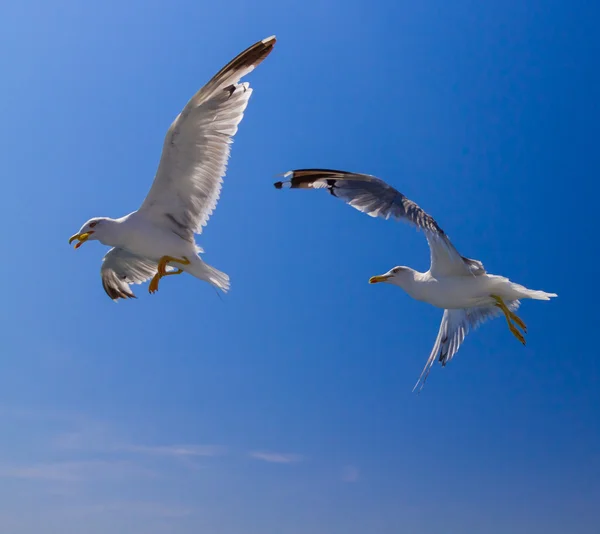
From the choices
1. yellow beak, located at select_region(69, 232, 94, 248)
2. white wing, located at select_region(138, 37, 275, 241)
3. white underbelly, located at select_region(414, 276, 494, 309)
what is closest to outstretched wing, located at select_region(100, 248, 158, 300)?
yellow beak, located at select_region(69, 232, 94, 248)

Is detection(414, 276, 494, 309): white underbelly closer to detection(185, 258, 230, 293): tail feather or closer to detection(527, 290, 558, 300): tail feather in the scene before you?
detection(527, 290, 558, 300): tail feather

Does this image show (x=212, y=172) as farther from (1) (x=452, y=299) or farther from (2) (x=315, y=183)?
(1) (x=452, y=299)

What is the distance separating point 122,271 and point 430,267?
3.92 meters

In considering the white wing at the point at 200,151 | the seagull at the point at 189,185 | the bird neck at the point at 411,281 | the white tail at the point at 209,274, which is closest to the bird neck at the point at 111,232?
the seagull at the point at 189,185

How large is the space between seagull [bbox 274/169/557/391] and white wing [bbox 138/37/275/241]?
3.17ft

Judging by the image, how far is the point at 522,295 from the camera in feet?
21.9

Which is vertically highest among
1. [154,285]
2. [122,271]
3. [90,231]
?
[122,271]

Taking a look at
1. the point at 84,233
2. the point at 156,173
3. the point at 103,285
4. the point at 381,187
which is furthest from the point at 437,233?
the point at 103,285

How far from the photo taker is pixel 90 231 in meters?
7.30

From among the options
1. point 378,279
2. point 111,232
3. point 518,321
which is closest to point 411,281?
point 378,279

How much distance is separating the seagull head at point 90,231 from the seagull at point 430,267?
197cm

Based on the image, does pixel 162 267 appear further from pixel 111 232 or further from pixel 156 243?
pixel 111 232

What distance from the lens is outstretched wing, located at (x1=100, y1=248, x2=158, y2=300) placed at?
881 centimetres

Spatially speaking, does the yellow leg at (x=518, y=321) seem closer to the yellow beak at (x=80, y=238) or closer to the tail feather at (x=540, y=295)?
the tail feather at (x=540, y=295)
